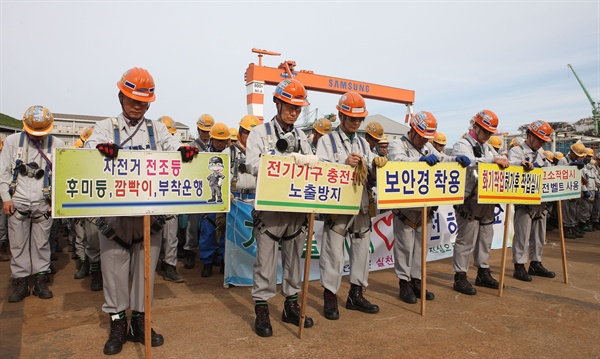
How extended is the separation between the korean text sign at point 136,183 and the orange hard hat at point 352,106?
1.50m

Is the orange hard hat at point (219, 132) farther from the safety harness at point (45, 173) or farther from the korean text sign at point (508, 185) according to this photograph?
the korean text sign at point (508, 185)

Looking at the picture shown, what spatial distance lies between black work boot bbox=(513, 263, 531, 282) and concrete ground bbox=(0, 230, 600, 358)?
A: 15cm

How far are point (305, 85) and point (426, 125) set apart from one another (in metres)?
16.4

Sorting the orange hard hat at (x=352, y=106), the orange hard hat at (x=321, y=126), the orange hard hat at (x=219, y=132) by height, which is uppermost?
the orange hard hat at (x=321, y=126)

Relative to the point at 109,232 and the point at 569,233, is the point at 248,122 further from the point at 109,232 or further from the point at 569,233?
the point at 569,233

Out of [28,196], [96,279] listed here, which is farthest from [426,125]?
[28,196]

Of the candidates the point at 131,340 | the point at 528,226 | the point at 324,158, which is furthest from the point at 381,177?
the point at 528,226

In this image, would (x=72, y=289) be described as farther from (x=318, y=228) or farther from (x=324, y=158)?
(x=324, y=158)

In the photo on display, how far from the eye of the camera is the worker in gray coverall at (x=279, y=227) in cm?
385

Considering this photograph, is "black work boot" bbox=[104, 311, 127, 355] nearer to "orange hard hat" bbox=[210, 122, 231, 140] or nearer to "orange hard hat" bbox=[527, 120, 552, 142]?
"orange hard hat" bbox=[210, 122, 231, 140]

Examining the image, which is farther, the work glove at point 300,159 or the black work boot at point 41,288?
the black work boot at point 41,288

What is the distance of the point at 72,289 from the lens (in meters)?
5.25

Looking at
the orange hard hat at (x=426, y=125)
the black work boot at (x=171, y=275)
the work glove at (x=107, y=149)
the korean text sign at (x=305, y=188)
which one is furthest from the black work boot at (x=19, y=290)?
the orange hard hat at (x=426, y=125)

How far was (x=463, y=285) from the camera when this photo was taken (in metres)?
5.18
